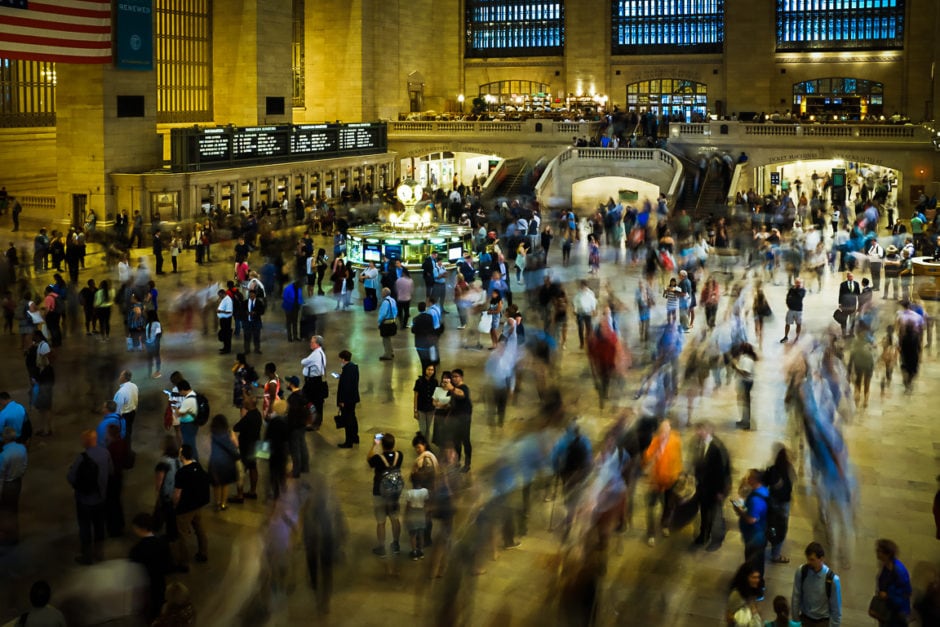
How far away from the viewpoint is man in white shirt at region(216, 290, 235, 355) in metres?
17.1

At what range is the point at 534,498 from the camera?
11188 mm

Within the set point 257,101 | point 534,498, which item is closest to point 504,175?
point 257,101

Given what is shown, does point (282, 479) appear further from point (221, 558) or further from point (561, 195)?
point (561, 195)

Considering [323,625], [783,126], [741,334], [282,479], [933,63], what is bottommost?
[323,625]

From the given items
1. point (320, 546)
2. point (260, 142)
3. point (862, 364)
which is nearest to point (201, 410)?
point (320, 546)

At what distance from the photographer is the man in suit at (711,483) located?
9859mm

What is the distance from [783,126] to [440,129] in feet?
49.2

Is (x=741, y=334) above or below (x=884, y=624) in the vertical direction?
above

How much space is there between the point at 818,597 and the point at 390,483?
12.6 ft

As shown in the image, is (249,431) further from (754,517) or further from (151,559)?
(754,517)

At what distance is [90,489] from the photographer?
376 inches

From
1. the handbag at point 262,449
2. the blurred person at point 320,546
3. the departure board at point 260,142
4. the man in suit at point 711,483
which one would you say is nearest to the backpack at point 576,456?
the man in suit at point 711,483

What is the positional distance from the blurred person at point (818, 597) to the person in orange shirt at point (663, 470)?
2.59 m

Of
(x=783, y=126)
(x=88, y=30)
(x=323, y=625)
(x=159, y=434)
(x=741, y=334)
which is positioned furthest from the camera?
(x=783, y=126)
